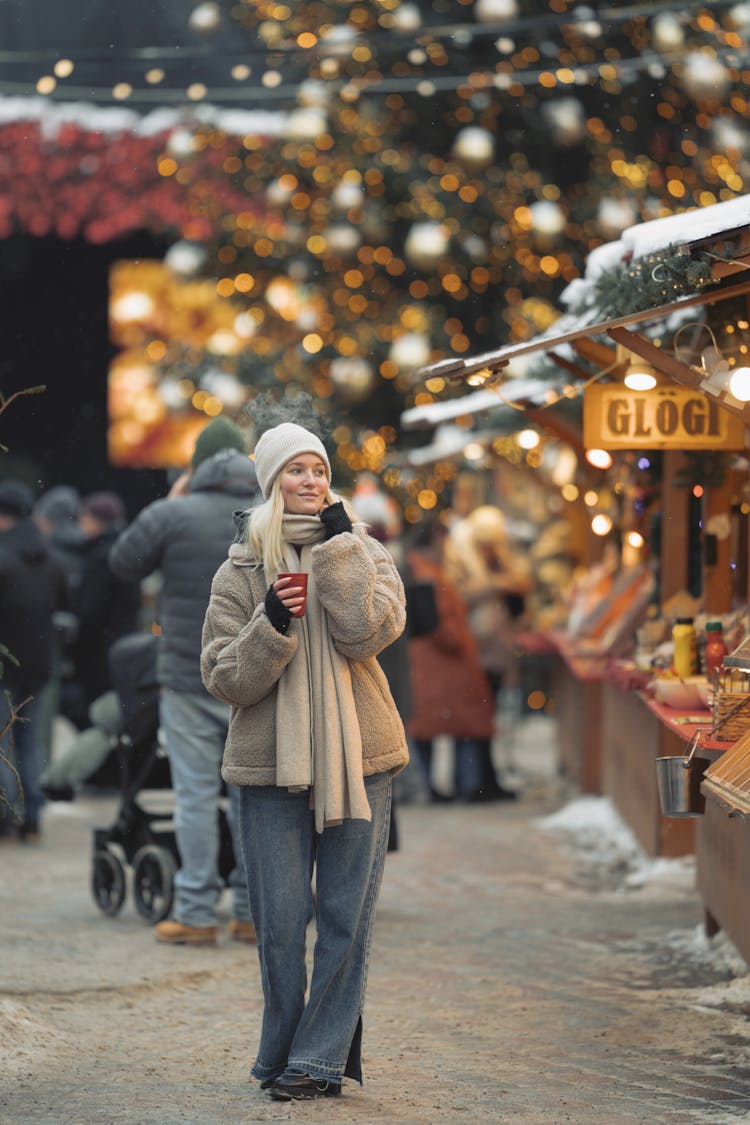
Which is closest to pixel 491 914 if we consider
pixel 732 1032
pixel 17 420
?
pixel 732 1032

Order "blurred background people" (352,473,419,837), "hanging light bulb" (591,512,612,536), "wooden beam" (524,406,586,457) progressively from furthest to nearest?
"hanging light bulb" (591,512,612,536)
"wooden beam" (524,406,586,457)
"blurred background people" (352,473,419,837)

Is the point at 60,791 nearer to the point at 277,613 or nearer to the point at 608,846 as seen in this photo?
the point at 608,846

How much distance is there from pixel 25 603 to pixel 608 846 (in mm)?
3750

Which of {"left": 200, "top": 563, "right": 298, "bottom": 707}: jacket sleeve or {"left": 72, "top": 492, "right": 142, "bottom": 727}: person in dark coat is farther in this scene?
{"left": 72, "top": 492, "right": 142, "bottom": 727}: person in dark coat

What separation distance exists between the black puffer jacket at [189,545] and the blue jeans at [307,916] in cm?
277

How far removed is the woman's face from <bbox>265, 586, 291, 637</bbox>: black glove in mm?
342

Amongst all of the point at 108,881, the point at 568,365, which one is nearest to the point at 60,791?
the point at 108,881

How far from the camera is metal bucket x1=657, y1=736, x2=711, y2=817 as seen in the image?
754 centimetres

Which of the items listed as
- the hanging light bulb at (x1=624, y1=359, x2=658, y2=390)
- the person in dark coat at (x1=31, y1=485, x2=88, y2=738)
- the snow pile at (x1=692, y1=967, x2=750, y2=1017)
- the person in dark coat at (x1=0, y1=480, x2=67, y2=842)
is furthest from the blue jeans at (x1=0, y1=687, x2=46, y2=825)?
the snow pile at (x1=692, y1=967, x2=750, y2=1017)

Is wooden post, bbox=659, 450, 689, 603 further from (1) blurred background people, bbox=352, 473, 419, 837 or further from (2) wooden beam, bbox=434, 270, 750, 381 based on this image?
(2) wooden beam, bbox=434, 270, 750, 381

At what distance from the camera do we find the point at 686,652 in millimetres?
9211

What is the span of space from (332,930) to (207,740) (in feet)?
9.52

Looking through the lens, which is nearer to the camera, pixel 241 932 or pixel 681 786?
pixel 681 786

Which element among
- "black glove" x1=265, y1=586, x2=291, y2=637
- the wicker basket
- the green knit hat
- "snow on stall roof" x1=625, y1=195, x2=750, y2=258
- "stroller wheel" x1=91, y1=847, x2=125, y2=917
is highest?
"snow on stall roof" x1=625, y1=195, x2=750, y2=258
